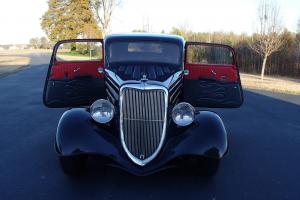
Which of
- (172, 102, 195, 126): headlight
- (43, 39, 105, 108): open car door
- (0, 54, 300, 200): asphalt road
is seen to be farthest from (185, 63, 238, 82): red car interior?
(172, 102, 195, 126): headlight

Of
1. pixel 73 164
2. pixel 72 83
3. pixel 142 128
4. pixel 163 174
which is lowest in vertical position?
pixel 163 174

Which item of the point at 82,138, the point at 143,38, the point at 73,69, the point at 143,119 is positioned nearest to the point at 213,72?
the point at 143,38

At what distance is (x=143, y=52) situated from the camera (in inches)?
236

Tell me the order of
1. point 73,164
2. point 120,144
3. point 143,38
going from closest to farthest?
point 120,144 → point 73,164 → point 143,38

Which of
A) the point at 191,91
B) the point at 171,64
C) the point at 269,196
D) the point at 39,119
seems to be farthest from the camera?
the point at 39,119

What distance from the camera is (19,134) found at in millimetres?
7145

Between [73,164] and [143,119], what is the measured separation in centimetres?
107

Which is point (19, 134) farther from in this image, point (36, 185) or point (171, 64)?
point (171, 64)

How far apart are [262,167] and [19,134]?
4.46m

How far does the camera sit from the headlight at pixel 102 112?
473 centimetres

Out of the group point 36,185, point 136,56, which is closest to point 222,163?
point 136,56

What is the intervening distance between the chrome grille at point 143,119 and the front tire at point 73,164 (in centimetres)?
67

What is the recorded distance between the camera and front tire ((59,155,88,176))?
4676 mm

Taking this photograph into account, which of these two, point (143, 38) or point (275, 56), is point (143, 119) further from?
point (275, 56)
